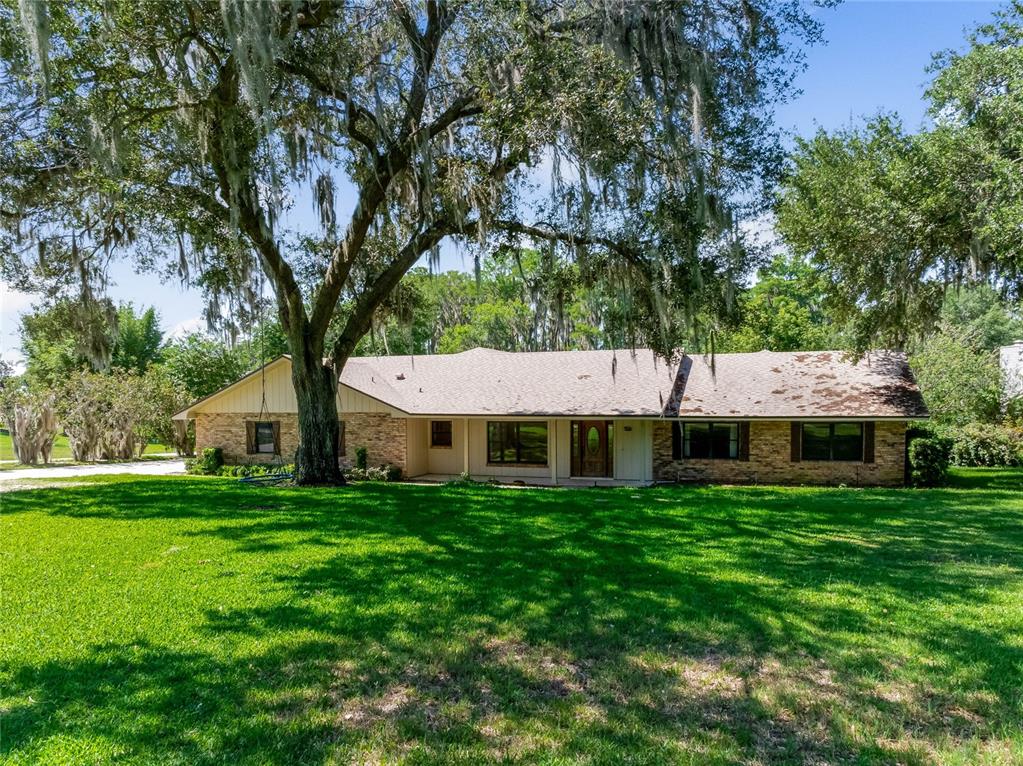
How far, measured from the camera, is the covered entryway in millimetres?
17859

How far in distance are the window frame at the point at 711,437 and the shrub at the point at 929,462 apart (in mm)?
4181

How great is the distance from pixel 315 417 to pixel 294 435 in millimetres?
8182

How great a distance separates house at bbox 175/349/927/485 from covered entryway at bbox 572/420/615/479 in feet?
0.10

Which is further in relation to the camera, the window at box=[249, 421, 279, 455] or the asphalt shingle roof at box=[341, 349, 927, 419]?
the window at box=[249, 421, 279, 455]

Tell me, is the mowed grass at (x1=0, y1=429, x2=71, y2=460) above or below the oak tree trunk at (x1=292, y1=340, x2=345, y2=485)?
below

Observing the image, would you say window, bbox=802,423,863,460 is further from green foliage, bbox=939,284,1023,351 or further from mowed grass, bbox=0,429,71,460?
mowed grass, bbox=0,429,71,460

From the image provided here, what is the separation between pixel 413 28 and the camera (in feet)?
29.2

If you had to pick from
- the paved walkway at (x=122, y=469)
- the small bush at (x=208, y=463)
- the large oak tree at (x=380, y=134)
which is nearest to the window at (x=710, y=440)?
the large oak tree at (x=380, y=134)

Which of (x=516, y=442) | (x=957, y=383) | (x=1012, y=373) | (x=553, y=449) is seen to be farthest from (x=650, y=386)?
(x=1012, y=373)

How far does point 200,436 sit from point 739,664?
2008 cm

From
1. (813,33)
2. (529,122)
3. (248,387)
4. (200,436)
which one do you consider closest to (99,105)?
(529,122)

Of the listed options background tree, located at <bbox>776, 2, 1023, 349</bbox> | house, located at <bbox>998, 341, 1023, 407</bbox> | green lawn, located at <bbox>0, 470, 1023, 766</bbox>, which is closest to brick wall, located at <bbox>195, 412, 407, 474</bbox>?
green lawn, located at <bbox>0, 470, 1023, 766</bbox>

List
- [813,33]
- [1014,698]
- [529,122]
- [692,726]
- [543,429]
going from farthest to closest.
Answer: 1. [543,429]
2. [813,33]
3. [529,122]
4. [1014,698]
5. [692,726]

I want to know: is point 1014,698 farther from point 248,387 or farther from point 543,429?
point 248,387
